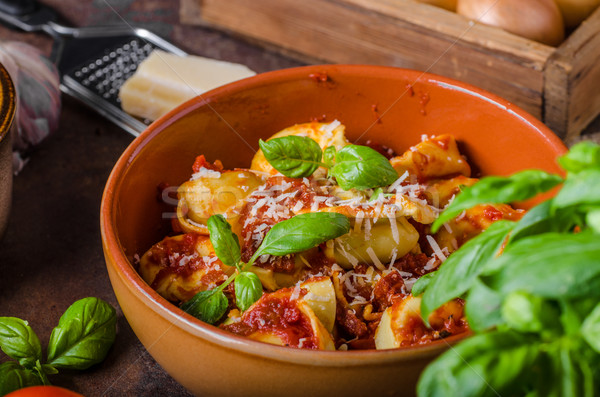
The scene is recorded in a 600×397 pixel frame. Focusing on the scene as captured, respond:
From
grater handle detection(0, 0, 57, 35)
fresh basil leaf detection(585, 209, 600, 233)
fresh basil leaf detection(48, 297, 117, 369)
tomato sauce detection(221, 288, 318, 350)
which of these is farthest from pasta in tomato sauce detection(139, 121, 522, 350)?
grater handle detection(0, 0, 57, 35)

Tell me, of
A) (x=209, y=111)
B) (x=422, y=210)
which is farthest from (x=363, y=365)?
(x=209, y=111)

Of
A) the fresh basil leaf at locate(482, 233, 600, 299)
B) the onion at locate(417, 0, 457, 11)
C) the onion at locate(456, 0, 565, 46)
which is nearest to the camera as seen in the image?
the fresh basil leaf at locate(482, 233, 600, 299)

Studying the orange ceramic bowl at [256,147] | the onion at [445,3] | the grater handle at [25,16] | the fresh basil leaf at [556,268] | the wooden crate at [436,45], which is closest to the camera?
the fresh basil leaf at [556,268]

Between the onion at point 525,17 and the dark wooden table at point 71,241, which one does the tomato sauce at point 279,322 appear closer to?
the dark wooden table at point 71,241

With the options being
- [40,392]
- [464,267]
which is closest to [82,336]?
[40,392]

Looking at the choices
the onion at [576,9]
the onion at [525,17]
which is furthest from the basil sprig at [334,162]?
the onion at [576,9]

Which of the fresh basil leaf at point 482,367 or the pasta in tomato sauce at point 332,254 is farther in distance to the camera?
the pasta in tomato sauce at point 332,254

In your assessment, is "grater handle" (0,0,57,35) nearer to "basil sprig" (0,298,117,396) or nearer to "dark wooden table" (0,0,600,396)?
"dark wooden table" (0,0,600,396)
